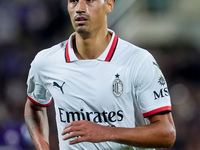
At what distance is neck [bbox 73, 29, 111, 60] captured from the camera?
2.88 m

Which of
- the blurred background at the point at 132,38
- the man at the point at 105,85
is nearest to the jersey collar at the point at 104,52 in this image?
the man at the point at 105,85

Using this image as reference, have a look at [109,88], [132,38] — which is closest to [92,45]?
[109,88]

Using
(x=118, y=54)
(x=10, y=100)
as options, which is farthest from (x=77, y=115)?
(x=10, y=100)

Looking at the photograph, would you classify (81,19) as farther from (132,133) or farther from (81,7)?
(132,133)

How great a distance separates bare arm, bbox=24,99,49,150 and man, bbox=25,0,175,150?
321 mm

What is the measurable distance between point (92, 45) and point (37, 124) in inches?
36.3

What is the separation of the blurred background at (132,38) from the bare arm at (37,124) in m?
2.57

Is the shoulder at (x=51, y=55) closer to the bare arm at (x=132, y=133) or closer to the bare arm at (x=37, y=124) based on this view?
the bare arm at (x=37, y=124)

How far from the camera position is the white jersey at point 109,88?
2.72 metres

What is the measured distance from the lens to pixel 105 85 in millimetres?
2785

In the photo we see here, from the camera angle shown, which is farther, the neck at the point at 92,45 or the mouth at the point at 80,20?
the neck at the point at 92,45

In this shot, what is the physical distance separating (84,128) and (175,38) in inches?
185

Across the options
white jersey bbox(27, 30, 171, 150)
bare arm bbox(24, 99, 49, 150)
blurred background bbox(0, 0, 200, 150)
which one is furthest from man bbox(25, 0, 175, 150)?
blurred background bbox(0, 0, 200, 150)

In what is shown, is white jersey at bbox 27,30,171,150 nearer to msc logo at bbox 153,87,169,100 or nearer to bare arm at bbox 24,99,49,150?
msc logo at bbox 153,87,169,100
